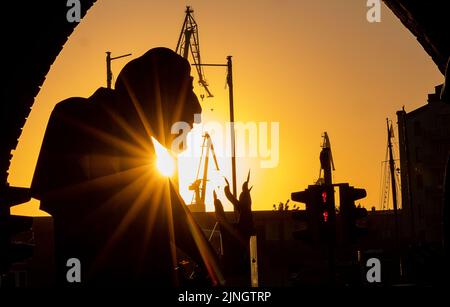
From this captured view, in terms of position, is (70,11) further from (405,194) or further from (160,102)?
(405,194)

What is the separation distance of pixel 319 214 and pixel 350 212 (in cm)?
52

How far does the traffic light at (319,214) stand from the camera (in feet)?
32.2

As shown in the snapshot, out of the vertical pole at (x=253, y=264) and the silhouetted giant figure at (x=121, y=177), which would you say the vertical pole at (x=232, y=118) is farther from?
the silhouetted giant figure at (x=121, y=177)

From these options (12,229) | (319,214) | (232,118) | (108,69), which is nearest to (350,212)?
(319,214)

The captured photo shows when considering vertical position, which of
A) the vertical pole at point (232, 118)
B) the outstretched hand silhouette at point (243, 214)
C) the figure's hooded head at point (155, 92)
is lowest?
the outstretched hand silhouette at point (243, 214)

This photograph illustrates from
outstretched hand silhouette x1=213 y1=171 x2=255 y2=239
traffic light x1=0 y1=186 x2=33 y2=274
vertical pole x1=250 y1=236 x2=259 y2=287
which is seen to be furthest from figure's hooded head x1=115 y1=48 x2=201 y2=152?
traffic light x1=0 y1=186 x2=33 y2=274

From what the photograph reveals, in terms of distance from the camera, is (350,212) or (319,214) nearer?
(319,214)

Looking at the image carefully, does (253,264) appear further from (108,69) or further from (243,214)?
(108,69)

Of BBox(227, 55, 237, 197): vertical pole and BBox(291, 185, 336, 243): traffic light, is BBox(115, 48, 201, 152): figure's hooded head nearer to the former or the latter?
BBox(291, 185, 336, 243): traffic light

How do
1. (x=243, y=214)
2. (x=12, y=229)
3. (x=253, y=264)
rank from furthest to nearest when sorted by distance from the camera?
(x=12, y=229) < (x=253, y=264) < (x=243, y=214)

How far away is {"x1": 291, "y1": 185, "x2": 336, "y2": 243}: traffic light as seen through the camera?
32.2ft

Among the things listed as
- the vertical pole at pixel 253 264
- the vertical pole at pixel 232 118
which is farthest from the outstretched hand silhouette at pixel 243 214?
the vertical pole at pixel 232 118

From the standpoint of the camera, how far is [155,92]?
87.4 inches

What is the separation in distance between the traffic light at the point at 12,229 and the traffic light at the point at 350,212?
605 centimetres
